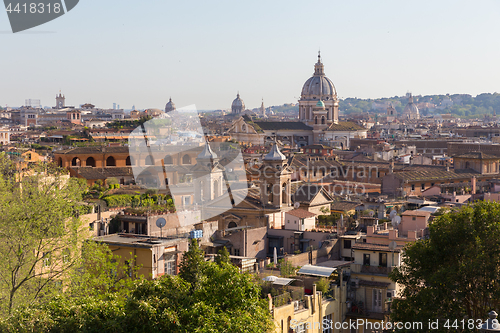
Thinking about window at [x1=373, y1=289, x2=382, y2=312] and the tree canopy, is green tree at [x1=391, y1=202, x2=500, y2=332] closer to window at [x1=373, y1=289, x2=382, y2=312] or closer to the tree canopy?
window at [x1=373, y1=289, x2=382, y2=312]

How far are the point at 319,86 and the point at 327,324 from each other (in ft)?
209

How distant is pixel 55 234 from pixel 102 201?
11751 mm

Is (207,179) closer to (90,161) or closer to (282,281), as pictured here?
(282,281)

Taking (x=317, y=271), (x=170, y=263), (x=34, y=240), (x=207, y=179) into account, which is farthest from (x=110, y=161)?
(x=34, y=240)

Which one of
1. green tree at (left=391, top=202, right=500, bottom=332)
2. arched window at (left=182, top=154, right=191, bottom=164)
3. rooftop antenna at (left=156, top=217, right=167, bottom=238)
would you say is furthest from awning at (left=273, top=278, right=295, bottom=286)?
arched window at (left=182, top=154, right=191, bottom=164)

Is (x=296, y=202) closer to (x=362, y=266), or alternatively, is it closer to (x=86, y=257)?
(x=362, y=266)

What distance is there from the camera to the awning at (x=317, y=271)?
13219mm

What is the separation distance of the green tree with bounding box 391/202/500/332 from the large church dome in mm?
63162

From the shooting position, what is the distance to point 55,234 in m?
11.2

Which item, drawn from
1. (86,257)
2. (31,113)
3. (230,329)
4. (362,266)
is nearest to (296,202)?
(362,266)

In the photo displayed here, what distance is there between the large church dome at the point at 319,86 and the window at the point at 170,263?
2389 inches

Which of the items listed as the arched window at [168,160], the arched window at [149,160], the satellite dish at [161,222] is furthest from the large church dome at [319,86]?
the satellite dish at [161,222]

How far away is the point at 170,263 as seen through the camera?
1471cm

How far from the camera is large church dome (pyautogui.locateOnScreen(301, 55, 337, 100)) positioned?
2936 inches
